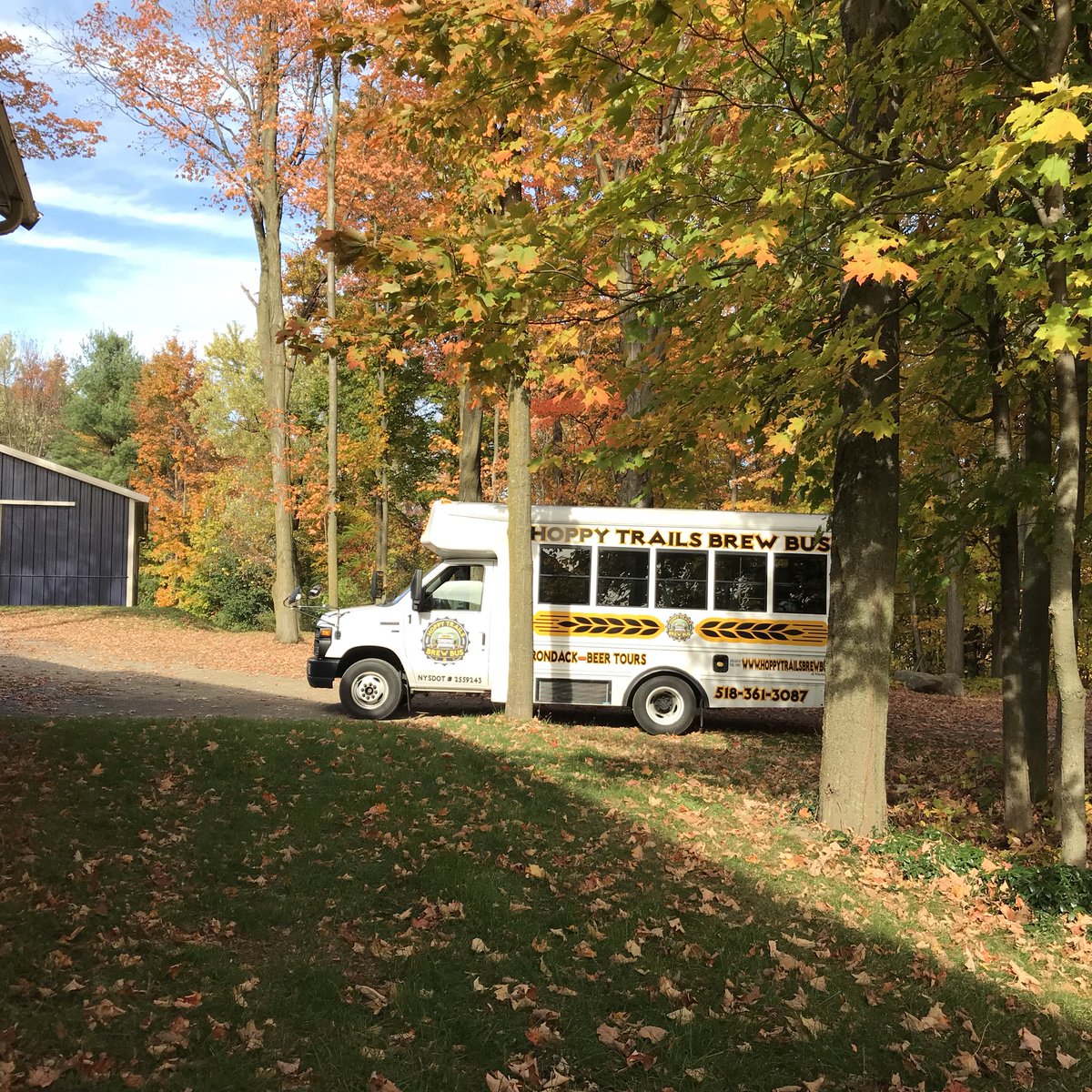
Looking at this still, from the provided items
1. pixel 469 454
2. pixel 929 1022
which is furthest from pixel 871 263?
pixel 469 454

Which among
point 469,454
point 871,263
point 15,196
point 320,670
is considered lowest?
point 320,670

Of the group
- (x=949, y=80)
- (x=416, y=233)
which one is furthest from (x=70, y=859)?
(x=949, y=80)

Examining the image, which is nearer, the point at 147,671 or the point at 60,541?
the point at 147,671

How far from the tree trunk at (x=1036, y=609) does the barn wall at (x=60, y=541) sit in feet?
97.3

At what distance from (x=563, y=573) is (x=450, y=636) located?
5.98ft

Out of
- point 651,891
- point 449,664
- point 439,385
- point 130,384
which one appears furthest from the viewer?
point 130,384

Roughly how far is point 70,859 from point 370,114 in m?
5.21

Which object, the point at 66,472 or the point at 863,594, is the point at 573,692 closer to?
the point at 863,594

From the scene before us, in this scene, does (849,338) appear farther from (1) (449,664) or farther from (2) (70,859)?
(1) (449,664)

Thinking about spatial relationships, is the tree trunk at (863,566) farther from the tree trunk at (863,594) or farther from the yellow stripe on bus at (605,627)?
the yellow stripe on bus at (605,627)

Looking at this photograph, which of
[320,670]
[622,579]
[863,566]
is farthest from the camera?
[622,579]

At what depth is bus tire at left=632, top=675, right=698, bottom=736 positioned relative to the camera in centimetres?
1360

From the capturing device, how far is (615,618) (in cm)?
1377

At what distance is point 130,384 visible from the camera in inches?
Answer: 2087
